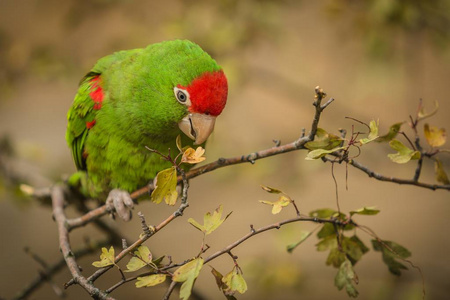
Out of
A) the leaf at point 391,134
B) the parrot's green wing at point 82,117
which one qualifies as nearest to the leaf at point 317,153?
the leaf at point 391,134

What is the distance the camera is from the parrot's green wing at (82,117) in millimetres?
2027

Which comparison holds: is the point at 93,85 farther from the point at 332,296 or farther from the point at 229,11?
the point at 332,296

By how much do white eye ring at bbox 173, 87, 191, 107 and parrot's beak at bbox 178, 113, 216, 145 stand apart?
57mm

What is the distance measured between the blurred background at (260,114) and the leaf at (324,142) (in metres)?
1.33

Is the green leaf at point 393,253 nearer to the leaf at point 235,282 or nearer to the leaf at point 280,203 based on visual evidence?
the leaf at point 280,203

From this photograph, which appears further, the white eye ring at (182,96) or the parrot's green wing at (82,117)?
the parrot's green wing at (82,117)

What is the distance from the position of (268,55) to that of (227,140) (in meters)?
1.90

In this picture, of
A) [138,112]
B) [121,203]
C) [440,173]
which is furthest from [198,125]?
[440,173]

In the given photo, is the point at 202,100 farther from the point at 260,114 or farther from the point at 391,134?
the point at 260,114

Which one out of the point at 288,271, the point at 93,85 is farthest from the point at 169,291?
the point at 288,271

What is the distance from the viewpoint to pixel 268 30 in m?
2.78

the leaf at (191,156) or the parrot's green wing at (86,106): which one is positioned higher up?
the leaf at (191,156)

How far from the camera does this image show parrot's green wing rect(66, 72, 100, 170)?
2027 millimetres

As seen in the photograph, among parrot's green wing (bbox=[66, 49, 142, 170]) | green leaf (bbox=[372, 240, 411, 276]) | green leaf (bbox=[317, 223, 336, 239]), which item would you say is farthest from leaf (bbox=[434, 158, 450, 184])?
parrot's green wing (bbox=[66, 49, 142, 170])
